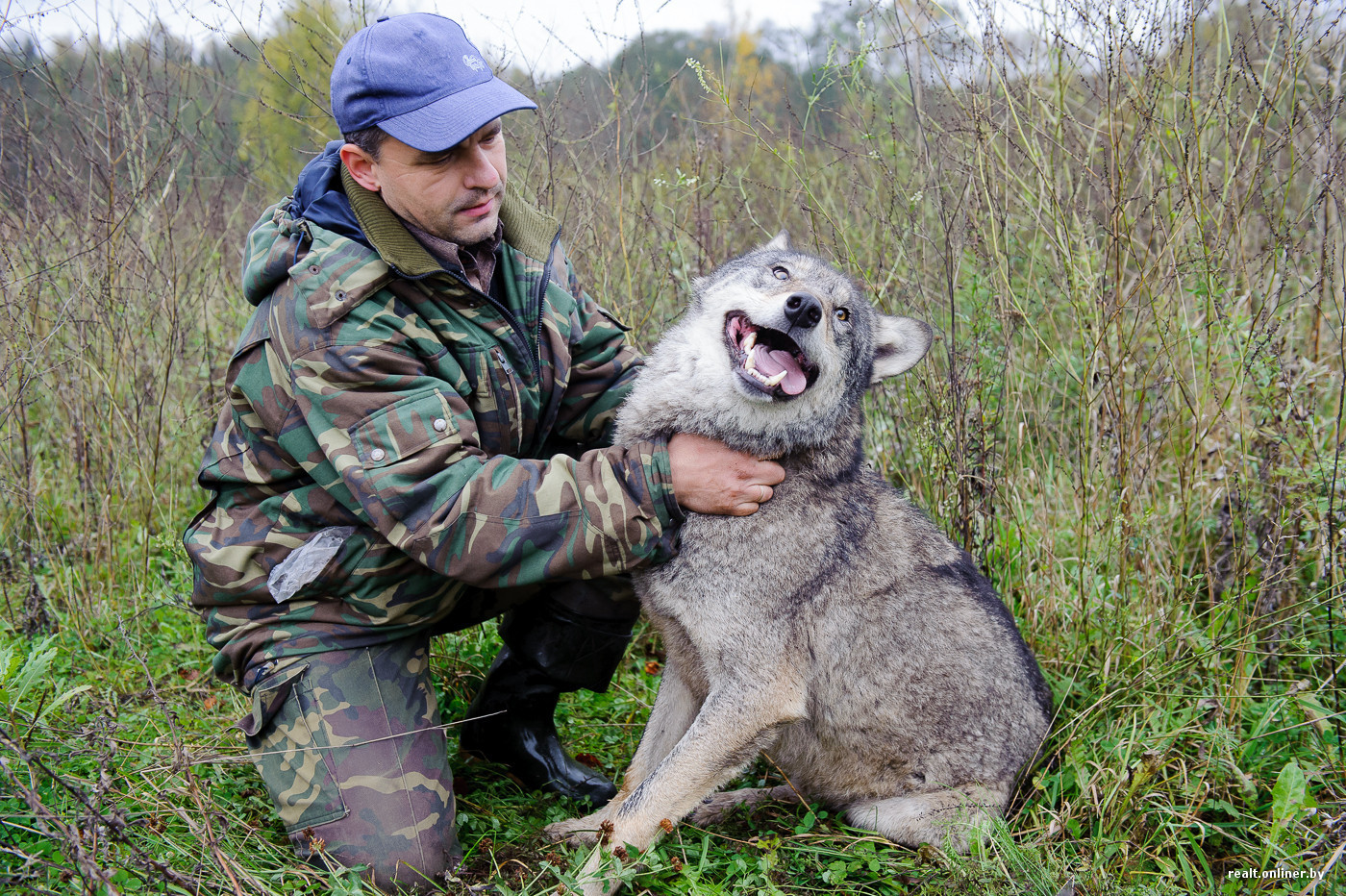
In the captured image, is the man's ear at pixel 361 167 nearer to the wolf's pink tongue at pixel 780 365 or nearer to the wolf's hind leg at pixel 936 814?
the wolf's pink tongue at pixel 780 365

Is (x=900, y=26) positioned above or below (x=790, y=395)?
above

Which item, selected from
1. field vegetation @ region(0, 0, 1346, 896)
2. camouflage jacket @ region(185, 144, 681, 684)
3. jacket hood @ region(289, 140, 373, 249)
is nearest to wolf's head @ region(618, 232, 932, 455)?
camouflage jacket @ region(185, 144, 681, 684)

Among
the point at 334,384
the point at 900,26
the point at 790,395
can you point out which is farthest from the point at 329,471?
the point at 900,26

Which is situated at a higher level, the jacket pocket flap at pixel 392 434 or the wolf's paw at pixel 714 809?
the jacket pocket flap at pixel 392 434

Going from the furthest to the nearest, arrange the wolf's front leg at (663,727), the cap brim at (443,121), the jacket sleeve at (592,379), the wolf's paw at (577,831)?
1. the jacket sleeve at (592,379)
2. the wolf's front leg at (663,727)
3. the wolf's paw at (577,831)
4. the cap brim at (443,121)

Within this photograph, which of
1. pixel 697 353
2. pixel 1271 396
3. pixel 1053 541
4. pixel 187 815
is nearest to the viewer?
pixel 187 815

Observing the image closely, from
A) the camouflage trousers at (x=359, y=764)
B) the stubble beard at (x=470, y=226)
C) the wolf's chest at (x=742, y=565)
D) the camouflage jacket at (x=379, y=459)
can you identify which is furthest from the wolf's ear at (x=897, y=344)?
the camouflage trousers at (x=359, y=764)

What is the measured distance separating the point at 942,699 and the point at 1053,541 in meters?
1.21

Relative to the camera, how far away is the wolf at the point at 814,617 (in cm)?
287

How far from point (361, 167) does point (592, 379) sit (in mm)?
1173

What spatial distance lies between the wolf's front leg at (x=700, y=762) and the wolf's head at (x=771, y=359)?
2.78ft

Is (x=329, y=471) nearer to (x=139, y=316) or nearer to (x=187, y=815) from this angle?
(x=187, y=815)

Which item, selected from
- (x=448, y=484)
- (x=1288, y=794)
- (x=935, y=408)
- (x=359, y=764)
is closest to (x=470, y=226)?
(x=448, y=484)

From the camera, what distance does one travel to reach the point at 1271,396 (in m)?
3.47
